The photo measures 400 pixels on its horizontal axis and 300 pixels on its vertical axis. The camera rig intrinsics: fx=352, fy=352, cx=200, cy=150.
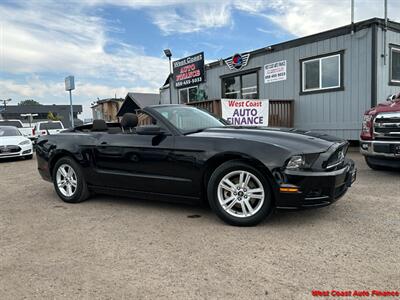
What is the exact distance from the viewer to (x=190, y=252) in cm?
323

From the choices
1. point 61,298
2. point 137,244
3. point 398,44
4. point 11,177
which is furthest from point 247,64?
point 61,298

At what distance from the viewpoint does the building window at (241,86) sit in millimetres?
14078

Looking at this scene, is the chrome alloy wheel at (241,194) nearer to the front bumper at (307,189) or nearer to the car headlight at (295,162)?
the front bumper at (307,189)

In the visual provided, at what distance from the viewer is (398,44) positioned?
10.6 meters

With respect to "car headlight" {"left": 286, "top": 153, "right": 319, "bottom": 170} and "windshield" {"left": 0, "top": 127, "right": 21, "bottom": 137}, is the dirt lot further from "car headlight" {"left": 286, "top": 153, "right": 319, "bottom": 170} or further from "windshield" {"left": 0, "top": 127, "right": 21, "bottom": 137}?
"windshield" {"left": 0, "top": 127, "right": 21, "bottom": 137}

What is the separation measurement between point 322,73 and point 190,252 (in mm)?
9937

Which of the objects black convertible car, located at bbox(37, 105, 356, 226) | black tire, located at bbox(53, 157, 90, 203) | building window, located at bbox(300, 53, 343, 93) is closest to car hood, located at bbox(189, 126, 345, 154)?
black convertible car, located at bbox(37, 105, 356, 226)

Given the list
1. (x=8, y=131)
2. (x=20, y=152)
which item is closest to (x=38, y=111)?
(x=8, y=131)

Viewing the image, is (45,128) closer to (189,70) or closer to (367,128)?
(189,70)

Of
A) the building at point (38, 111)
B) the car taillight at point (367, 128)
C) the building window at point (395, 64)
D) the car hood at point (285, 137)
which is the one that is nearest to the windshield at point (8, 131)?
the car hood at point (285, 137)

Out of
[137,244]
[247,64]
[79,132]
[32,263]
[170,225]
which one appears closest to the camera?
[32,263]

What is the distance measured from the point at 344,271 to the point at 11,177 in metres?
8.01

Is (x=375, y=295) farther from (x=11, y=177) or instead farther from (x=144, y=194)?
(x=11, y=177)

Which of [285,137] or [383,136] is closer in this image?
[285,137]
